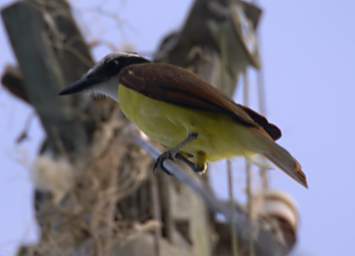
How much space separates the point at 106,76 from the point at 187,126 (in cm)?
34

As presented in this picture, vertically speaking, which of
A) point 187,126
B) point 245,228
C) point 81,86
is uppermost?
point 187,126

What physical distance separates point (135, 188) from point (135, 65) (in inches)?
74.1

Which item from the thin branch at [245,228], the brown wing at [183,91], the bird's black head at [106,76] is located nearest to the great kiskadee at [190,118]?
the brown wing at [183,91]

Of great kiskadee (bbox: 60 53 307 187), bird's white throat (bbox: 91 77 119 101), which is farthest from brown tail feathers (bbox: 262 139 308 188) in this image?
bird's white throat (bbox: 91 77 119 101)

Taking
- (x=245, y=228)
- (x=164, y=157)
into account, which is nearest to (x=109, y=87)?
(x=164, y=157)

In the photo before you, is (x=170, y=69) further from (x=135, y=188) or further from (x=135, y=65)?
(x=135, y=188)

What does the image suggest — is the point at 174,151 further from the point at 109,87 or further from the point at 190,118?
the point at 109,87

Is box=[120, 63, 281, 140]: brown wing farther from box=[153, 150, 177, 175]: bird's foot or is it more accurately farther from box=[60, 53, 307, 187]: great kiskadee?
box=[153, 150, 177, 175]: bird's foot

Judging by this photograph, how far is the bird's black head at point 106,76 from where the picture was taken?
293cm

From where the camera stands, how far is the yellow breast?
2699mm

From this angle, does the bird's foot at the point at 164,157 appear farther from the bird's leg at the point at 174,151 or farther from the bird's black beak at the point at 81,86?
the bird's black beak at the point at 81,86

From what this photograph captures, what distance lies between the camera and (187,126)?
8.83ft

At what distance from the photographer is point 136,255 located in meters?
4.25

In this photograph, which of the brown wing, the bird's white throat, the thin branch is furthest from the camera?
the thin branch
